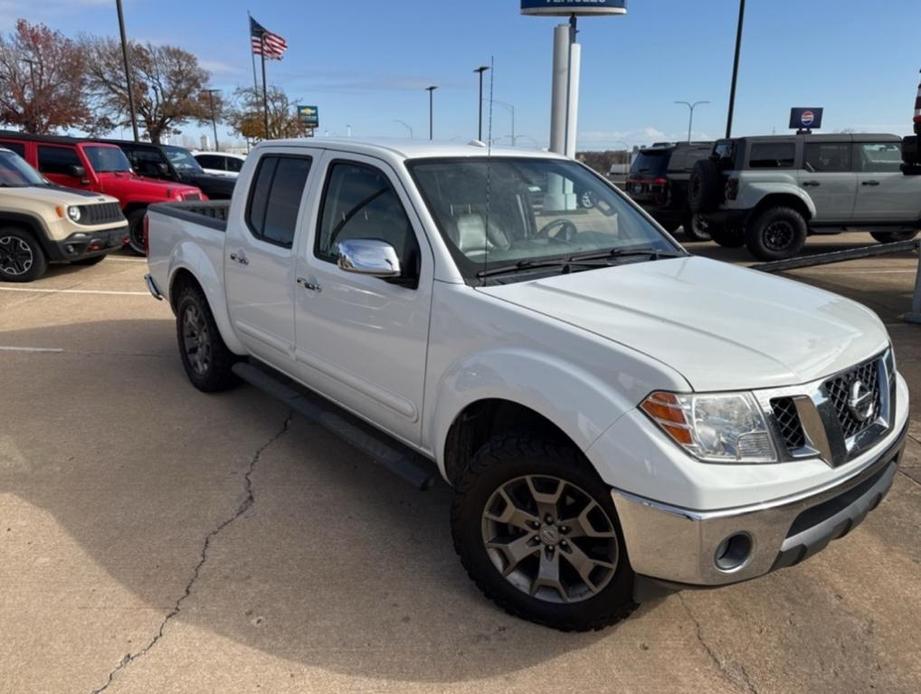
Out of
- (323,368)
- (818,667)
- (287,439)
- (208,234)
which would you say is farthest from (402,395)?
(208,234)

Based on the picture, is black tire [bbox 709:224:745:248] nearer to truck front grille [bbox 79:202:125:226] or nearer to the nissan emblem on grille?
truck front grille [bbox 79:202:125:226]

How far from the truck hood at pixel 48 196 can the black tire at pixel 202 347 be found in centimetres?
546

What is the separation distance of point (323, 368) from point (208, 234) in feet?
5.65

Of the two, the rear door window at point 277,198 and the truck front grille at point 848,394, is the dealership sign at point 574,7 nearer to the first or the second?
the rear door window at point 277,198

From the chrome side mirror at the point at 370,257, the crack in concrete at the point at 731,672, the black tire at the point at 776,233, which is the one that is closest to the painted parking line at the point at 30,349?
the chrome side mirror at the point at 370,257

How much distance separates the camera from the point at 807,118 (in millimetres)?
33375

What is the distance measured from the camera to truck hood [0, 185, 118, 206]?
917cm

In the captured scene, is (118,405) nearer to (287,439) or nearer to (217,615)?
(287,439)

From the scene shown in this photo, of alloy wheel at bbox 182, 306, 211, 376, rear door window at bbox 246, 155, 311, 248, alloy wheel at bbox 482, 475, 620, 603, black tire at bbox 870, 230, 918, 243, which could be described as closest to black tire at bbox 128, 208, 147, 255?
alloy wheel at bbox 182, 306, 211, 376

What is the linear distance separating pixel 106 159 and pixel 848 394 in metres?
12.9

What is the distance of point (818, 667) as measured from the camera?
2.48m

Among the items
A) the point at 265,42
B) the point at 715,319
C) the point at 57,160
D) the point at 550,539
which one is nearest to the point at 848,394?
the point at 715,319

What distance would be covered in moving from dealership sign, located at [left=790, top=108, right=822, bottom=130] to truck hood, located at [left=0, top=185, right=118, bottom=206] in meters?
32.5

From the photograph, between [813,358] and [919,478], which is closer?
[813,358]
